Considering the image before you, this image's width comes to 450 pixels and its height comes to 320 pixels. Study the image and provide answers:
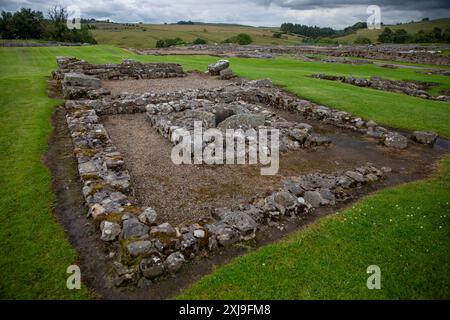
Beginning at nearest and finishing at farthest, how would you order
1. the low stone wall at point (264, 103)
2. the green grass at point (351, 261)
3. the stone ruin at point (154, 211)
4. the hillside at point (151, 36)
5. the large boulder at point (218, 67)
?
1. the green grass at point (351, 261)
2. the stone ruin at point (154, 211)
3. the low stone wall at point (264, 103)
4. the large boulder at point (218, 67)
5. the hillside at point (151, 36)

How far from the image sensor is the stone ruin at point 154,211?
21.1ft

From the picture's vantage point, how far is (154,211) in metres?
7.54

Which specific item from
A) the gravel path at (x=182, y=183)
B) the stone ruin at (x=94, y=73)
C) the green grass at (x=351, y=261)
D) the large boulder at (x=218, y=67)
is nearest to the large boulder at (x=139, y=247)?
the green grass at (x=351, y=261)

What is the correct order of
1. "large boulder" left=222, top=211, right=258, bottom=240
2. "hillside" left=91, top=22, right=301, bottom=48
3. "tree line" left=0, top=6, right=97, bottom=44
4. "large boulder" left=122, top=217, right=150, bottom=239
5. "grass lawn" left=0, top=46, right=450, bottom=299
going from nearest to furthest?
"grass lawn" left=0, top=46, right=450, bottom=299 → "large boulder" left=122, top=217, right=150, bottom=239 → "large boulder" left=222, top=211, right=258, bottom=240 → "tree line" left=0, top=6, right=97, bottom=44 → "hillside" left=91, top=22, right=301, bottom=48

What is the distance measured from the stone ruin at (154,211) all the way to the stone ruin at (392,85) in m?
11.0

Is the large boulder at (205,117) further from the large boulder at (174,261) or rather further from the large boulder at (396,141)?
the large boulder at (174,261)

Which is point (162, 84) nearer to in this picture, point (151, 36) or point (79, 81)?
point (79, 81)

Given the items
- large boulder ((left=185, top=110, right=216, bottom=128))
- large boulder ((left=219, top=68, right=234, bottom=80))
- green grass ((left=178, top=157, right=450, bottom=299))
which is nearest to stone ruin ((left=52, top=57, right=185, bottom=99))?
large boulder ((left=219, top=68, right=234, bottom=80))

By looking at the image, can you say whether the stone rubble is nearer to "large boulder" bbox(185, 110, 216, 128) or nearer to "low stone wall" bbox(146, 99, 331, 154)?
"low stone wall" bbox(146, 99, 331, 154)

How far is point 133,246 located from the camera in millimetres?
6289

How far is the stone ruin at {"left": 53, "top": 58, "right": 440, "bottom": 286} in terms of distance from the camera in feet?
21.1

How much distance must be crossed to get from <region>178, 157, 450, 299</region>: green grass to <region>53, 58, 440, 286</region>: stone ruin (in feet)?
2.84
